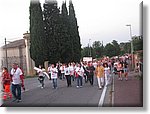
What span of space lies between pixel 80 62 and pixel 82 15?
2.72ft

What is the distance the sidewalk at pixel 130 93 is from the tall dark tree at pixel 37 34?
138 cm

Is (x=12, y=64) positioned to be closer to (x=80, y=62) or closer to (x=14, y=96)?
(x=14, y=96)

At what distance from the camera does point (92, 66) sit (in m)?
6.52

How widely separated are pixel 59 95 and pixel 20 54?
0.96 meters

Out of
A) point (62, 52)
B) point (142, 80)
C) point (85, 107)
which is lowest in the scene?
point (85, 107)

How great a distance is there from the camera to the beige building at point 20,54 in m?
6.21

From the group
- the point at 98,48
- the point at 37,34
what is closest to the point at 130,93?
the point at 98,48

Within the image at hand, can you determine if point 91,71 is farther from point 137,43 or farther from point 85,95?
point 137,43

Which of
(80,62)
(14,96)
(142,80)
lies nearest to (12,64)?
(14,96)

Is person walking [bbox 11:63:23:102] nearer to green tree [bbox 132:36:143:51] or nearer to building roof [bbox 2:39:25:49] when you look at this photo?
building roof [bbox 2:39:25:49]

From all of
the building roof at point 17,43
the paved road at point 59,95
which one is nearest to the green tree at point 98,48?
the paved road at point 59,95

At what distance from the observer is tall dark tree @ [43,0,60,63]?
610 centimetres

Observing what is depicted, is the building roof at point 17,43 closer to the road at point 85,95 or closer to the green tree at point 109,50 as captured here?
the road at point 85,95

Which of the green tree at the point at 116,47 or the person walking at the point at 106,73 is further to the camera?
the person walking at the point at 106,73
